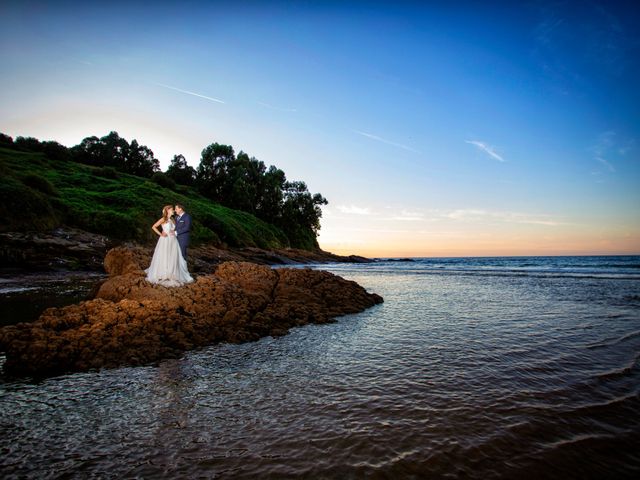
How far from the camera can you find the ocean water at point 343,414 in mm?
3262

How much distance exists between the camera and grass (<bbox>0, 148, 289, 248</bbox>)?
81.8ft

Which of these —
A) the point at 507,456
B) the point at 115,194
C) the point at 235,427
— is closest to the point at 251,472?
the point at 235,427

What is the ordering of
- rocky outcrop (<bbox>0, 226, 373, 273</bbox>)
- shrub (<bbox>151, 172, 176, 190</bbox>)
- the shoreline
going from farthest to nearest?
shrub (<bbox>151, 172, 176, 190</bbox>) < rocky outcrop (<bbox>0, 226, 373, 273</bbox>) < the shoreline

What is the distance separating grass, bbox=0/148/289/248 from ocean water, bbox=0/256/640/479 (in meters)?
26.2

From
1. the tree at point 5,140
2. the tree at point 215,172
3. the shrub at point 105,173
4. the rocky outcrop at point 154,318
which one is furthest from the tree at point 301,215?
the rocky outcrop at point 154,318

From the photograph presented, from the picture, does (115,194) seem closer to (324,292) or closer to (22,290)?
(22,290)

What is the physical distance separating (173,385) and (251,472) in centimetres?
277

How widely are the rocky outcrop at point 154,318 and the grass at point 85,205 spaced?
63.6 ft

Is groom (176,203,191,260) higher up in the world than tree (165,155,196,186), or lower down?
lower down

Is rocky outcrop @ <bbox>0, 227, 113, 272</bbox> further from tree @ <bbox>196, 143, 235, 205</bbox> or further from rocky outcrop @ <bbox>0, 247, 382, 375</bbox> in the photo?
tree @ <bbox>196, 143, 235, 205</bbox>

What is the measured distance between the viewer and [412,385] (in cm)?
532

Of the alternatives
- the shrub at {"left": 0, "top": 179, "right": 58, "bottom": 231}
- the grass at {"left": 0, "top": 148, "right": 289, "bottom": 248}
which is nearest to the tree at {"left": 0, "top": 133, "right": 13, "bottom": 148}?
the grass at {"left": 0, "top": 148, "right": 289, "bottom": 248}

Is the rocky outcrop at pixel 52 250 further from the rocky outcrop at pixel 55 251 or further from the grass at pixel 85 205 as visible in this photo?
the grass at pixel 85 205

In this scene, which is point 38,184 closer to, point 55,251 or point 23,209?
point 23,209
